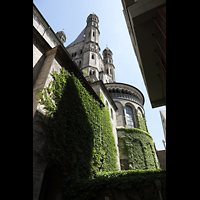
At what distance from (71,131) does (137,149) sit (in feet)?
39.8

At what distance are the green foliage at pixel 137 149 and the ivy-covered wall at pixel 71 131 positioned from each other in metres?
5.67

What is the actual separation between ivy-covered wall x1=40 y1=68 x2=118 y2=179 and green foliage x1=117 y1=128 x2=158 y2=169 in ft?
18.6

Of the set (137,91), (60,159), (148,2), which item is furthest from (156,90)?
(137,91)

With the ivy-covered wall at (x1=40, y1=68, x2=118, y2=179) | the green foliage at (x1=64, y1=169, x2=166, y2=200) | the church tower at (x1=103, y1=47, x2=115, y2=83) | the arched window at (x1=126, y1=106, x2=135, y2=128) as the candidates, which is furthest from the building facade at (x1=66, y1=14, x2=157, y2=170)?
the church tower at (x1=103, y1=47, x2=115, y2=83)

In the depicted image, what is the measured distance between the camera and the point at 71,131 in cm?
775

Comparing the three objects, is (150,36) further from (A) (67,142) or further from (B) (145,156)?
(B) (145,156)

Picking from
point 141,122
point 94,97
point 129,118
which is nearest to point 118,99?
point 129,118

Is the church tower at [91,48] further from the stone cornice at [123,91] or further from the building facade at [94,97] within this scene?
the stone cornice at [123,91]

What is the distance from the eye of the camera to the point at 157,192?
619 cm

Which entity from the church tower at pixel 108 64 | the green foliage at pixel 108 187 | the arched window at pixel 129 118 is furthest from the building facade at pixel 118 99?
the church tower at pixel 108 64

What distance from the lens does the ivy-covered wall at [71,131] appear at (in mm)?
6449

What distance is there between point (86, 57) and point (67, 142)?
30.8 meters

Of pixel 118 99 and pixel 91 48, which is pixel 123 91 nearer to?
pixel 118 99

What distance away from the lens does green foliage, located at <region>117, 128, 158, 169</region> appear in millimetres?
16297
